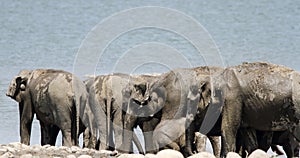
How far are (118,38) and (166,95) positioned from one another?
90.2ft

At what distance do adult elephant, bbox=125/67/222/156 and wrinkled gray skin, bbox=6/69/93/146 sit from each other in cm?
103

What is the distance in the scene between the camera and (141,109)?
19.0 meters

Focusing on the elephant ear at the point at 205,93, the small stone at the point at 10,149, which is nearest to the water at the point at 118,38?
the small stone at the point at 10,149

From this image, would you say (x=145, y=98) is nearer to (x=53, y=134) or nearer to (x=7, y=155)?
(x=53, y=134)

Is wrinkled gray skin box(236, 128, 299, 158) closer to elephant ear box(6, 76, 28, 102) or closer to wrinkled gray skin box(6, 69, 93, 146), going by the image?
wrinkled gray skin box(6, 69, 93, 146)

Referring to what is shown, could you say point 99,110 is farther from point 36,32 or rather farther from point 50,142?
point 36,32

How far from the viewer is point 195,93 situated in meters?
18.3

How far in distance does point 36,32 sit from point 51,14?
9.10 m

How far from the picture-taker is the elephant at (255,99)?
17.7 m

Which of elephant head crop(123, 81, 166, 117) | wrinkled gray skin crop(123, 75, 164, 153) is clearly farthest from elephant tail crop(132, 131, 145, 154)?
elephant head crop(123, 81, 166, 117)

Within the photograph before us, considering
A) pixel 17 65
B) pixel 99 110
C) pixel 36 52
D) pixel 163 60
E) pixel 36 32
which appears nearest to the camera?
pixel 99 110

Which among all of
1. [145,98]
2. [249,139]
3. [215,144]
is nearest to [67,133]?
[145,98]

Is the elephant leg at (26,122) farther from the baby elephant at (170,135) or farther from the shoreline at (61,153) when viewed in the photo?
the baby elephant at (170,135)

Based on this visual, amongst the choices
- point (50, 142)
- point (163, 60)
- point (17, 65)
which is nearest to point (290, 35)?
point (17, 65)
